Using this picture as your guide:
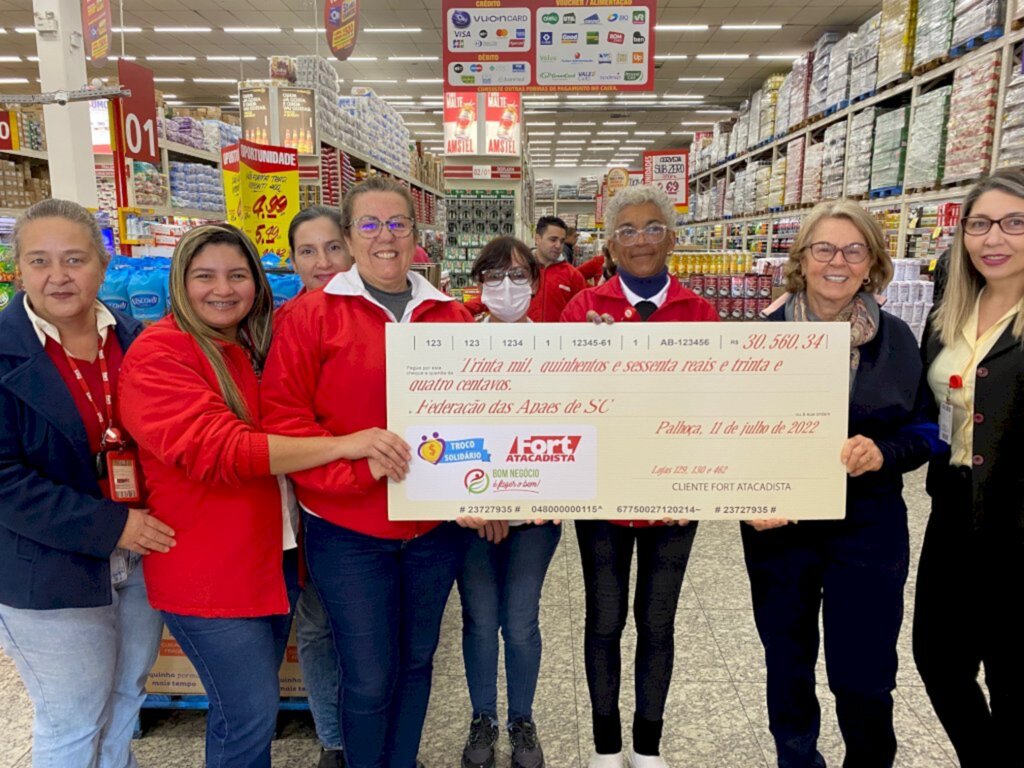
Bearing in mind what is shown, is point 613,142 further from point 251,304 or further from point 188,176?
point 251,304

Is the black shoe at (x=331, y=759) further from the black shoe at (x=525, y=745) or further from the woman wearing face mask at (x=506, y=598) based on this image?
the black shoe at (x=525, y=745)

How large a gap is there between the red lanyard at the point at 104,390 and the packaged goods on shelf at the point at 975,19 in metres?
5.49

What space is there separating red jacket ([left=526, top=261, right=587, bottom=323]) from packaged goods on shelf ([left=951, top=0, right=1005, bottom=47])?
123 inches

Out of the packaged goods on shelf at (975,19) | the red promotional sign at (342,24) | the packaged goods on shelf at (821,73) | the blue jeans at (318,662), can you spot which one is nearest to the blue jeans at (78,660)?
the blue jeans at (318,662)

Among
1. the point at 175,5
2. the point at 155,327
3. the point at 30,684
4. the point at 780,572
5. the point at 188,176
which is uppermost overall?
the point at 175,5

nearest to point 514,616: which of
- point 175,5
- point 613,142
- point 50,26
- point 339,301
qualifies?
point 339,301

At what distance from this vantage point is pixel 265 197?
117 inches

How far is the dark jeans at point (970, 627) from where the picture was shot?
1.62 m

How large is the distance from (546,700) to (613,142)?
2138 centimetres

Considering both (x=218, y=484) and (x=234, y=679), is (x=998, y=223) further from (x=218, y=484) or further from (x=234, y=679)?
(x=234, y=679)

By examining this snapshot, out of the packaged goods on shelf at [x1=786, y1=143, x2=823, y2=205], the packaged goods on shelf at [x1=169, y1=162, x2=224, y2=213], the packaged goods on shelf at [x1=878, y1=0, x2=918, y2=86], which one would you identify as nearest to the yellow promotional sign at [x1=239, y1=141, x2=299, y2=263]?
the packaged goods on shelf at [x1=169, y1=162, x2=224, y2=213]

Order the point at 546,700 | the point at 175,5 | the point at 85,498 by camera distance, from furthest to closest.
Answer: the point at 175,5 → the point at 546,700 → the point at 85,498

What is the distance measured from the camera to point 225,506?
4.81 feet

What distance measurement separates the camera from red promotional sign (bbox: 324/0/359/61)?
5.81 m
